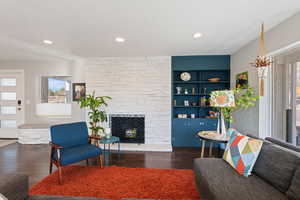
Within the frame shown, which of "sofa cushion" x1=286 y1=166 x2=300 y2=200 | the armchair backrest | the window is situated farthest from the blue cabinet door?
the window

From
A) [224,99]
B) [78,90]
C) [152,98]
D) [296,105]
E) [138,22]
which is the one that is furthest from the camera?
[78,90]

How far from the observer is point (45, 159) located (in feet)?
10.1

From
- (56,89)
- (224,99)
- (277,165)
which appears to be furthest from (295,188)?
(56,89)

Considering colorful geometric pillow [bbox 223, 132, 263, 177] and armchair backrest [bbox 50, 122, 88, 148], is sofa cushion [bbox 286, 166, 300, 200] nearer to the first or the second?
colorful geometric pillow [bbox 223, 132, 263, 177]

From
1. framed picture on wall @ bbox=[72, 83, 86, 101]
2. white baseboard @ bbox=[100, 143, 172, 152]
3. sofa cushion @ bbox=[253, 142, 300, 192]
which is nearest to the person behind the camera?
sofa cushion @ bbox=[253, 142, 300, 192]

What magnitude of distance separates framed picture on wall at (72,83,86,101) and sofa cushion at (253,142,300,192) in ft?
13.8

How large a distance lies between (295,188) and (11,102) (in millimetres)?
6457

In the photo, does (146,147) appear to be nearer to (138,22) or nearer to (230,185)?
(230,185)

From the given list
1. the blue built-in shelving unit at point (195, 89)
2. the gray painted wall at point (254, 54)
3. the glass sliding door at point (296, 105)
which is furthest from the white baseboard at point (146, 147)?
the glass sliding door at point (296, 105)

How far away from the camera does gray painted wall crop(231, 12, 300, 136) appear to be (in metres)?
1.93

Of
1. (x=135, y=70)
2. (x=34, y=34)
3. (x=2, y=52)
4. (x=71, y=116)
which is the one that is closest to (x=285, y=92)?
(x=135, y=70)

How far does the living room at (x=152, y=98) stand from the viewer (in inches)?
66.4

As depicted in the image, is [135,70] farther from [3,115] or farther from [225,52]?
[3,115]

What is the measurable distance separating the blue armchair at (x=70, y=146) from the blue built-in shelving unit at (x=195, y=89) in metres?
2.17
